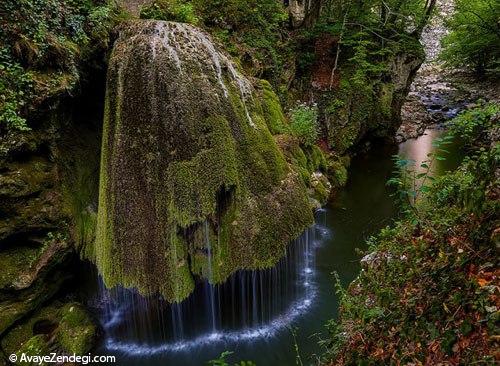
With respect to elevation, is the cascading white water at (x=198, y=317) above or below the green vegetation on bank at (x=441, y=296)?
below

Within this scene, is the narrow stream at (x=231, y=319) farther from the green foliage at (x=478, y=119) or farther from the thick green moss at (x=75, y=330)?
the green foliage at (x=478, y=119)

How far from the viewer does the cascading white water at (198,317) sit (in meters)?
6.07

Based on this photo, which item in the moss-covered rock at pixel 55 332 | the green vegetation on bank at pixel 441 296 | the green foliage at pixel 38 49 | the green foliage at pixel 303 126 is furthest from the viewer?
the green foliage at pixel 303 126

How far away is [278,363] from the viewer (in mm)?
5656

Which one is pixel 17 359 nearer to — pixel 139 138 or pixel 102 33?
pixel 139 138

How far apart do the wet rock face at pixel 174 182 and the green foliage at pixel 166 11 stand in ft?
5.94

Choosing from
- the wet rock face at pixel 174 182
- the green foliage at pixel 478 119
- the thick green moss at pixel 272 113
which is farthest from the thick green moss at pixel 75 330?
the green foliage at pixel 478 119

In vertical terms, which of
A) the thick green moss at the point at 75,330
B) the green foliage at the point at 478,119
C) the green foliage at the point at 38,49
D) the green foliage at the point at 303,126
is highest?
the green foliage at the point at 38,49

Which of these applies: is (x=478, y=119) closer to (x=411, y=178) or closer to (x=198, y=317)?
(x=411, y=178)

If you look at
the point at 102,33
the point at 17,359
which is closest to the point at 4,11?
the point at 102,33

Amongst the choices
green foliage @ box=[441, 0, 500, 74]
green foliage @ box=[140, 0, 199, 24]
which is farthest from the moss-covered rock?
green foliage @ box=[441, 0, 500, 74]

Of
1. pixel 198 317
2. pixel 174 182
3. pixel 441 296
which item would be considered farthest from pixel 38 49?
pixel 441 296

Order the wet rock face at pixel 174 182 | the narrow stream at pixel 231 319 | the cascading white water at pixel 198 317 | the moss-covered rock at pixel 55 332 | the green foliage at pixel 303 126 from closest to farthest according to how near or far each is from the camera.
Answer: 1. the moss-covered rock at pixel 55 332
2. the wet rock face at pixel 174 182
3. the narrow stream at pixel 231 319
4. the cascading white water at pixel 198 317
5. the green foliage at pixel 303 126

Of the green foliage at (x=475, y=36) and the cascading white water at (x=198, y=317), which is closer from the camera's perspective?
the cascading white water at (x=198, y=317)
